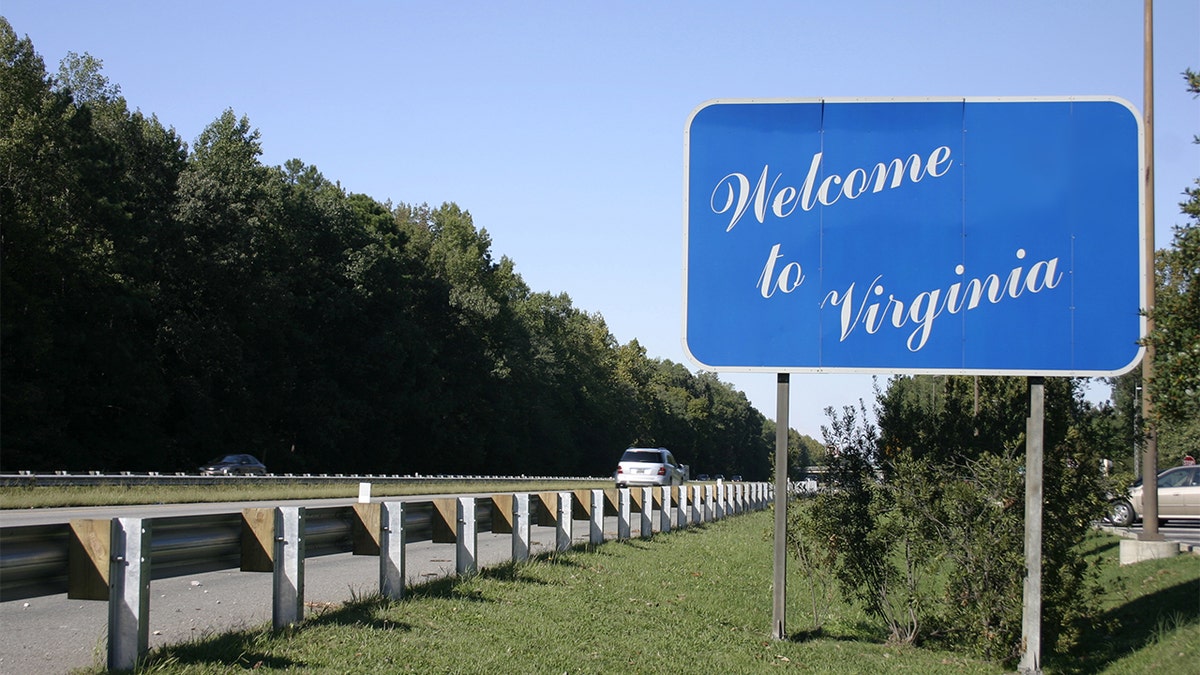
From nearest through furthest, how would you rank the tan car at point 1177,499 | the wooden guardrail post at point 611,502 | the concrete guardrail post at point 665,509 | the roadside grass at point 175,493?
the wooden guardrail post at point 611,502 → the concrete guardrail post at point 665,509 → the roadside grass at point 175,493 → the tan car at point 1177,499

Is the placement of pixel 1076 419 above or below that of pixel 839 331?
below

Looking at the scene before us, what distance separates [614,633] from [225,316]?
50519 millimetres

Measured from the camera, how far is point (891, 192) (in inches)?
408

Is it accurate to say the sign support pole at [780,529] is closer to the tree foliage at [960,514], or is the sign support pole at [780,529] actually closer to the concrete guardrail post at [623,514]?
the tree foliage at [960,514]

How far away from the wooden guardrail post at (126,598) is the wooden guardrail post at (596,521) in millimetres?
9941

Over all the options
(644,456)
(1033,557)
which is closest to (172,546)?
(1033,557)

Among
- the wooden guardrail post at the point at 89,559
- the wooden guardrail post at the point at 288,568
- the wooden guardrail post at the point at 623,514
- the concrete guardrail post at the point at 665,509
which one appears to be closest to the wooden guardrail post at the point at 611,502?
the wooden guardrail post at the point at 623,514

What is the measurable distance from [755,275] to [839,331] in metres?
0.91

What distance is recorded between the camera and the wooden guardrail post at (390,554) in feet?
30.2

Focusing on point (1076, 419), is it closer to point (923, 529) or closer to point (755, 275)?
point (923, 529)

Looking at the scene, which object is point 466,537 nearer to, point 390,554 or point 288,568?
point 390,554

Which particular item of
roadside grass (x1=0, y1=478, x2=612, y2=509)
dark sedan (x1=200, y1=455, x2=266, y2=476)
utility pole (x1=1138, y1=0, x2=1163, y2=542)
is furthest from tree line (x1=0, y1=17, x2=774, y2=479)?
utility pole (x1=1138, y1=0, x2=1163, y2=542)

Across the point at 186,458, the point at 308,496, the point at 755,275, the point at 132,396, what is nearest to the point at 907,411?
the point at 755,275

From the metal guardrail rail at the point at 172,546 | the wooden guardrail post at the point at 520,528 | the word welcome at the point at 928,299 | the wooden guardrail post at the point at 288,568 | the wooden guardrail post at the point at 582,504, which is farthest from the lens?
the wooden guardrail post at the point at 582,504
